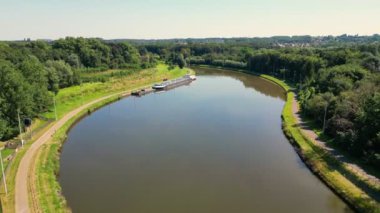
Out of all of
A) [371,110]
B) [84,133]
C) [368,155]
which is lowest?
[84,133]

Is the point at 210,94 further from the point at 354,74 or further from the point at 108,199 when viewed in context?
the point at 108,199

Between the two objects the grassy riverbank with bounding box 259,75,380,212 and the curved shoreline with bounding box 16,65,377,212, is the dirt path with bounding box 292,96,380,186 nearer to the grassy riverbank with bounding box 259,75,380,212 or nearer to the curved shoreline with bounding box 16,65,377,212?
the grassy riverbank with bounding box 259,75,380,212

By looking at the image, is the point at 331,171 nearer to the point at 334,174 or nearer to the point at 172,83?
the point at 334,174

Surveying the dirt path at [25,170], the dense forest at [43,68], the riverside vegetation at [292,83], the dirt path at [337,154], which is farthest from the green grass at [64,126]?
the dirt path at [337,154]

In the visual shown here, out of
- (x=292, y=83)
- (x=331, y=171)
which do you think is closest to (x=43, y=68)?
(x=331, y=171)

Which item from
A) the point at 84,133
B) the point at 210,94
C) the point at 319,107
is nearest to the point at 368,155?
the point at 319,107

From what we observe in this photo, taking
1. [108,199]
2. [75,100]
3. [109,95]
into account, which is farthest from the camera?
[109,95]

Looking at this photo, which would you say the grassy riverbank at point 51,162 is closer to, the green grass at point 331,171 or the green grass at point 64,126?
the green grass at point 64,126
